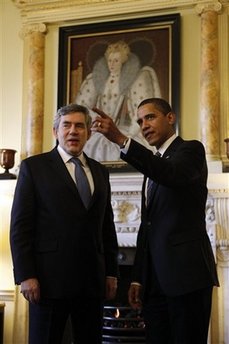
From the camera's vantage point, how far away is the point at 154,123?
1.89 meters

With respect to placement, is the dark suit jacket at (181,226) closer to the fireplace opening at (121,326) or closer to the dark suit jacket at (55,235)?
the dark suit jacket at (55,235)

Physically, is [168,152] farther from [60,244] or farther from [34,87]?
[34,87]

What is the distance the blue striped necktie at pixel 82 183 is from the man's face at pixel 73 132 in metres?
0.05

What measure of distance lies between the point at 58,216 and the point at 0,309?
2.29 metres

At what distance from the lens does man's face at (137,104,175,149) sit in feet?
6.19

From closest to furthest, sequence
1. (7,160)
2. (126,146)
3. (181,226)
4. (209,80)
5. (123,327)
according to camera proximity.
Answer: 1. (126,146)
2. (181,226)
3. (123,327)
4. (209,80)
5. (7,160)

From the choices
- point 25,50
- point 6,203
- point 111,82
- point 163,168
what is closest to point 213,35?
point 111,82

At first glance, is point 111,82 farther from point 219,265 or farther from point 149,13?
point 219,265

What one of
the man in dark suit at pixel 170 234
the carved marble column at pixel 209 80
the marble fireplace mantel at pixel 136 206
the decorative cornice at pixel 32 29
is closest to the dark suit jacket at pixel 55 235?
the man in dark suit at pixel 170 234

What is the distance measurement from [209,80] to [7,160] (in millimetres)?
1751

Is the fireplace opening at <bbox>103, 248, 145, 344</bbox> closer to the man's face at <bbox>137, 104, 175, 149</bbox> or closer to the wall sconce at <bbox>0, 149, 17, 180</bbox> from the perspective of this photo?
the wall sconce at <bbox>0, 149, 17, 180</bbox>

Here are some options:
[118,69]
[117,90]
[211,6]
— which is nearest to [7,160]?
[117,90]

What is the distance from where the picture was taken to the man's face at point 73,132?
1971 millimetres

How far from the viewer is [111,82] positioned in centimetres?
412
